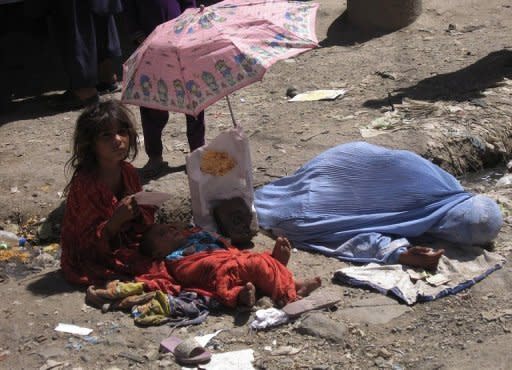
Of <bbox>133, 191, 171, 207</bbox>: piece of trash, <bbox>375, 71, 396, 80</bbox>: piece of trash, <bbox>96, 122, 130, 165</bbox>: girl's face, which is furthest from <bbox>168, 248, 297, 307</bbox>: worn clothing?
<bbox>375, 71, 396, 80</bbox>: piece of trash

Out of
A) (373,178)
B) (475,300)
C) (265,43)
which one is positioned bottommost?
(475,300)

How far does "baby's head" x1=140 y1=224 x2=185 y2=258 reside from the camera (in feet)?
13.2

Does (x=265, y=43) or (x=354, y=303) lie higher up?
(x=265, y=43)

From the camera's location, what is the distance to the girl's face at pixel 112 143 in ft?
12.8

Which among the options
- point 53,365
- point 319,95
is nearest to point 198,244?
point 53,365

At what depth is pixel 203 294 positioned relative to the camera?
3.80m

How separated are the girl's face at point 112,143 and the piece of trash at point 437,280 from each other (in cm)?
157

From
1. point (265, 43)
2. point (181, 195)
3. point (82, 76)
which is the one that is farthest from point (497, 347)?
point (82, 76)

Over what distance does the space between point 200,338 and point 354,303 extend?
0.75 metres

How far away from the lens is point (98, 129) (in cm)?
389

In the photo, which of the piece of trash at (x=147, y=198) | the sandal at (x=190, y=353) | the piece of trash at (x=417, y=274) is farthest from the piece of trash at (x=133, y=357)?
the piece of trash at (x=417, y=274)

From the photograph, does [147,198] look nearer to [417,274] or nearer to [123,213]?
[123,213]

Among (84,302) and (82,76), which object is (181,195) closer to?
(84,302)

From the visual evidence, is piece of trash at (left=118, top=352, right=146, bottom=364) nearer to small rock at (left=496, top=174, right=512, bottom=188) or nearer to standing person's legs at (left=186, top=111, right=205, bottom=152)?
standing person's legs at (left=186, top=111, right=205, bottom=152)
